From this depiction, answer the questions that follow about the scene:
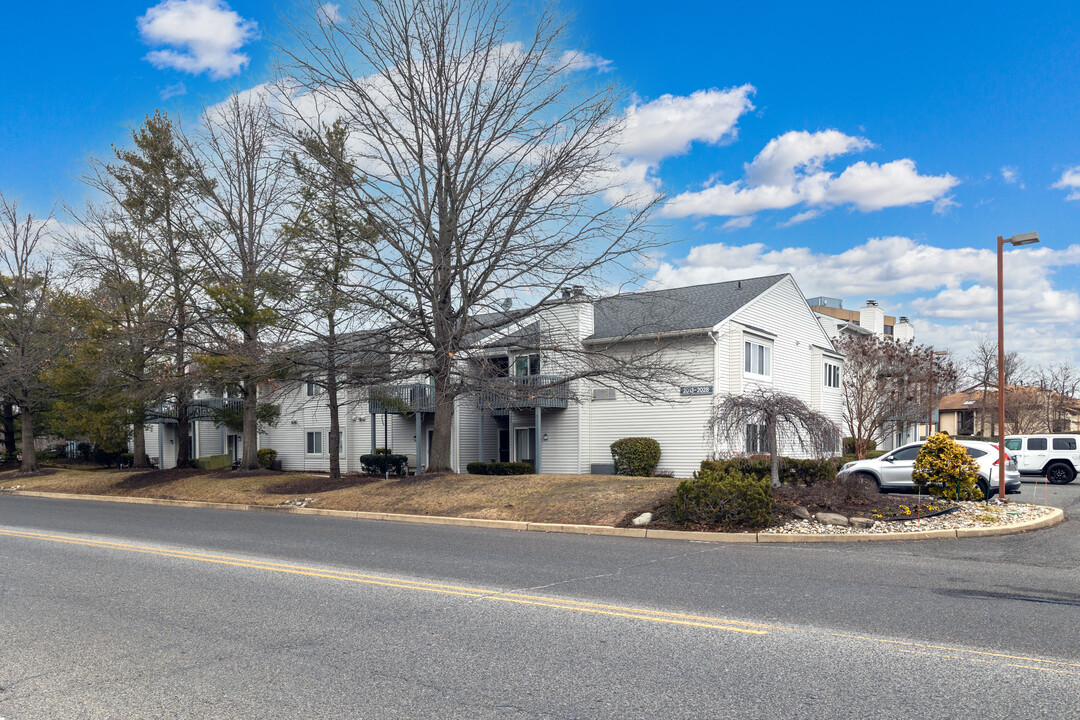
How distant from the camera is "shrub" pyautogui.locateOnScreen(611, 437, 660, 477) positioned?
1106 inches

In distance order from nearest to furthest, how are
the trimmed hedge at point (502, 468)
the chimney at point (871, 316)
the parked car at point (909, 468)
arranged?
1. the parked car at point (909, 468)
2. the trimmed hedge at point (502, 468)
3. the chimney at point (871, 316)

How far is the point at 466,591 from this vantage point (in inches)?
334

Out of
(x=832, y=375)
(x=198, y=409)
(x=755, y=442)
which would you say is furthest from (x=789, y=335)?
(x=198, y=409)

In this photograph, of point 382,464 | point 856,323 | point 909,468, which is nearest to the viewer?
point 909,468

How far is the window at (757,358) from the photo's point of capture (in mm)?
28969

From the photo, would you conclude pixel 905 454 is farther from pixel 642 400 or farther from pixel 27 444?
pixel 27 444

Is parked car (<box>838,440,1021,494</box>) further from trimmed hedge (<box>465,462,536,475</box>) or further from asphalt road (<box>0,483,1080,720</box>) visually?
trimmed hedge (<box>465,462,536,475</box>)

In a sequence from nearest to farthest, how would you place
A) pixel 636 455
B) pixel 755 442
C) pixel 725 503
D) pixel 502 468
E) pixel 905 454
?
pixel 725 503, pixel 905 454, pixel 755 442, pixel 636 455, pixel 502 468

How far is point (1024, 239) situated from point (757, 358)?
13.8m

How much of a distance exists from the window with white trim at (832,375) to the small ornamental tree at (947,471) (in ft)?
63.2

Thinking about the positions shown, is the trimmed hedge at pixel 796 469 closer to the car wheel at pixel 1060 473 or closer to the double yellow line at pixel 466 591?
the double yellow line at pixel 466 591

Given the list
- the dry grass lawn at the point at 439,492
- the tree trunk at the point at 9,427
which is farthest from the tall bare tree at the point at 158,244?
the tree trunk at the point at 9,427

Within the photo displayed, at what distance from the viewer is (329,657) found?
592 centimetres

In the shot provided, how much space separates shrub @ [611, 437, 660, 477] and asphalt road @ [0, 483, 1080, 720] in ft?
52.6
